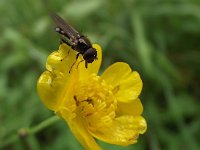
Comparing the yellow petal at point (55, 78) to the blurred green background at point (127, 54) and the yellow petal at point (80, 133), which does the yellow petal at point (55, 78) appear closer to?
the yellow petal at point (80, 133)

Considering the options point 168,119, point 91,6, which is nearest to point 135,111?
point 168,119

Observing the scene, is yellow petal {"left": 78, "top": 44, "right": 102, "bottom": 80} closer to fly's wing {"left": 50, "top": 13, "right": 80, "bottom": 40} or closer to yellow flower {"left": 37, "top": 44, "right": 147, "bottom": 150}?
yellow flower {"left": 37, "top": 44, "right": 147, "bottom": 150}

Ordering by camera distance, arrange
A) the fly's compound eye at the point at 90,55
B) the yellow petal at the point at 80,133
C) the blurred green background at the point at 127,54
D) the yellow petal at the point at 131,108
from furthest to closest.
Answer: the blurred green background at the point at 127,54 → the yellow petal at the point at 131,108 → the fly's compound eye at the point at 90,55 → the yellow petal at the point at 80,133

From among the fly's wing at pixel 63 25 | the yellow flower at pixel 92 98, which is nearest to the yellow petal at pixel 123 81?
the yellow flower at pixel 92 98

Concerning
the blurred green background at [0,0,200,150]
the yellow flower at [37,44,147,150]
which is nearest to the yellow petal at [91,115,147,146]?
the yellow flower at [37,44,147,150]

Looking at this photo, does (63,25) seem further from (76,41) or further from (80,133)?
(80,133)

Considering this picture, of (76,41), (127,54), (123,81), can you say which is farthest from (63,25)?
(127,54)
